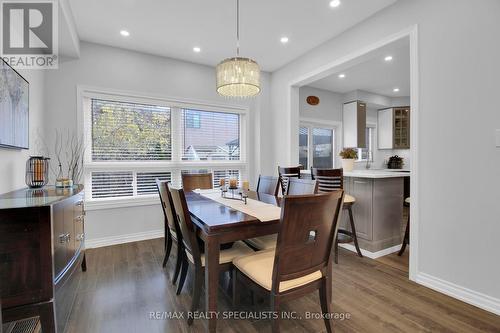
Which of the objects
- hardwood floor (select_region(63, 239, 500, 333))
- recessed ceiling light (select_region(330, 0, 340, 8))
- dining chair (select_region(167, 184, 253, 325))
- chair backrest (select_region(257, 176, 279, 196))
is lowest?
hardwood floor (select_region(63, 239, 500, 333))

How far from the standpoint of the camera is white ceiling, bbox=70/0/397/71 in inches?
101

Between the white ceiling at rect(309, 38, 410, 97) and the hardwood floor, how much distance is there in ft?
9.74

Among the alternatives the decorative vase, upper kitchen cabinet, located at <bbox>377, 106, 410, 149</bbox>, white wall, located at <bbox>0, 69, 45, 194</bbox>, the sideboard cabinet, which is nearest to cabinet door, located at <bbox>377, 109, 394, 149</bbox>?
upper kitchen cabinet, located at <bbox>377, 106, 410, 149</bbox>

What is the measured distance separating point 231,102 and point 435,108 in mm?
2950

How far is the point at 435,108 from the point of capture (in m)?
2.21

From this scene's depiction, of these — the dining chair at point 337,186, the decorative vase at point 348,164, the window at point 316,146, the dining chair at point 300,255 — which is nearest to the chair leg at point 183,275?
the dining chair at point 300,255

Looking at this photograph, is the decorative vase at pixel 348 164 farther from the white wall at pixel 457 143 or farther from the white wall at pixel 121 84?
the white wall at pixel 121 84

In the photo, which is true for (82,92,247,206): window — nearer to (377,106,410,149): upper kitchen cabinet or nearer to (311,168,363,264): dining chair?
(311,168,363,264): dining chair

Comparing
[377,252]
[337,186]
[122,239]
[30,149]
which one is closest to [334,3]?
[337,186]

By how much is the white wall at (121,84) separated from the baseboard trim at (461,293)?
3.40 m

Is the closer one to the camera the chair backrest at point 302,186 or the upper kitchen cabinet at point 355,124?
the chair backrest at point 302,186

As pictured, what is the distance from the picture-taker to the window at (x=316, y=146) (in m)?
5.49

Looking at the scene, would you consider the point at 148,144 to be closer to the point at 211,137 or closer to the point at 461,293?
the point at 211,137

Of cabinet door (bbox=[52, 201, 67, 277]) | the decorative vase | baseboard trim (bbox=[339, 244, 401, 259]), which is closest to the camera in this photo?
cabinet door (bbox=[52, 201, 67, 277])
